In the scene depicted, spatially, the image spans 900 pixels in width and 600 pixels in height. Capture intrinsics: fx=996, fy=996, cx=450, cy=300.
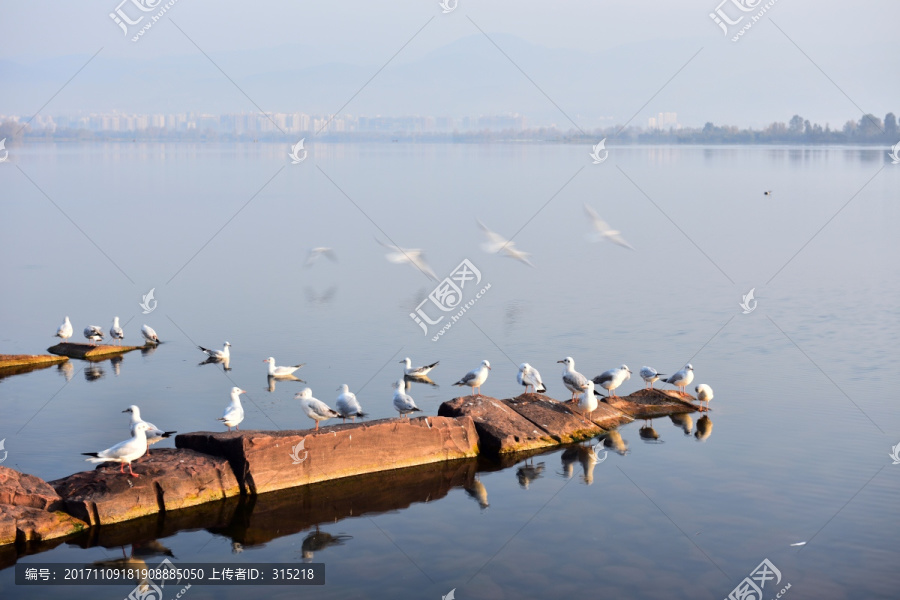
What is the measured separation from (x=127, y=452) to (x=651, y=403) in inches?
386

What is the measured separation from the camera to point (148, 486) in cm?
1326

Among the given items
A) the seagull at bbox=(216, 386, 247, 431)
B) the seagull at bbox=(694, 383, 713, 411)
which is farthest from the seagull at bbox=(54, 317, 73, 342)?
the seagull at bbox=(694, 383, 713, 411)

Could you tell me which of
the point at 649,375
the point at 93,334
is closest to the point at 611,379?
the point at 649,375

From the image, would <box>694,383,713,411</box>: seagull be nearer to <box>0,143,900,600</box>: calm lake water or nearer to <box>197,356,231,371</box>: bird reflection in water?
<box>0,143,900,600</box>: calm lake water

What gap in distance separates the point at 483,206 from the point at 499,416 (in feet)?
133

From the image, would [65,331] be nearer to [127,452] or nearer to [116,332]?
[116,332]

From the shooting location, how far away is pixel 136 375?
2103cm

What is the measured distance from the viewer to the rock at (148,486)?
12.9 meters

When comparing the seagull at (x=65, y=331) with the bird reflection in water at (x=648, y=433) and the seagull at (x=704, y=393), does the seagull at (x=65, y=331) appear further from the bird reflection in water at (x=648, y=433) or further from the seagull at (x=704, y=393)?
the seagull at (x=704, y=393)

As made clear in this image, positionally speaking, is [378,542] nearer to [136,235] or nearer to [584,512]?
[584,512]

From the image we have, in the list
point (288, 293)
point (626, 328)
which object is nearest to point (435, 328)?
point (626, 328)

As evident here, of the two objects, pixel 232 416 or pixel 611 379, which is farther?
pixel 611 379

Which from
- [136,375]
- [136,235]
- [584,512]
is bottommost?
[584,512]

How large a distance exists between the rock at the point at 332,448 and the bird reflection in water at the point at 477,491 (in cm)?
85
